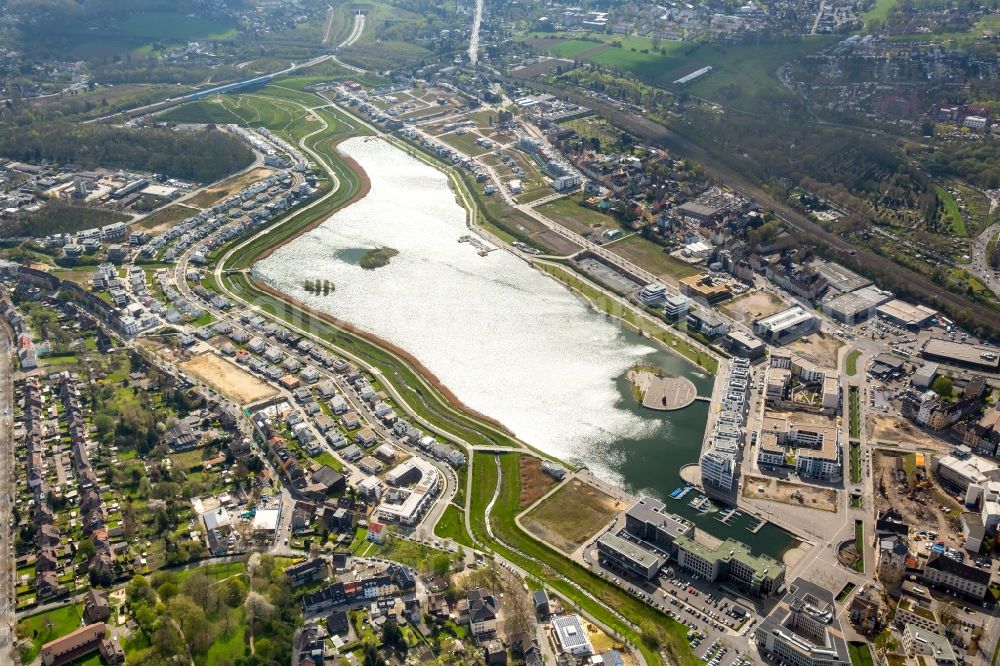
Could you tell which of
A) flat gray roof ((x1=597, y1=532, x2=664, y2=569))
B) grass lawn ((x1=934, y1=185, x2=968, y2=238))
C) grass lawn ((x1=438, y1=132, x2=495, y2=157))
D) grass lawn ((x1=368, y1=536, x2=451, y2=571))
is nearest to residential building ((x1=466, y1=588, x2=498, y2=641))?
grass lawn ((x1=368, y1=536, x2=451, y2=571))

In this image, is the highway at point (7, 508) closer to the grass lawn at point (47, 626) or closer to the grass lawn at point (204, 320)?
the grass lawn at point (47, 626)

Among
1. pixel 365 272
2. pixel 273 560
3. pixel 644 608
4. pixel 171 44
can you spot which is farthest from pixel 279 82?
pixel 644 608

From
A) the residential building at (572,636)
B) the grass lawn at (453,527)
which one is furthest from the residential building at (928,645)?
the grass lawn at (453,527)

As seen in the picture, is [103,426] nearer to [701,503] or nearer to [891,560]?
[701,503]

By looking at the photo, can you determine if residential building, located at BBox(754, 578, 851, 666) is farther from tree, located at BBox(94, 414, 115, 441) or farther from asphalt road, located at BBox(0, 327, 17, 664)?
tree, located at BBox(94, 414, 115, 441)

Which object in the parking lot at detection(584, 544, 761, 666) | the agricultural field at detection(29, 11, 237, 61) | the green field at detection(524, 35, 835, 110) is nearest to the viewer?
the parking lot at detection(584, 544, 761, 666)

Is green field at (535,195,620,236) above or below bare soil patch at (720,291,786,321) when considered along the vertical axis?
below
